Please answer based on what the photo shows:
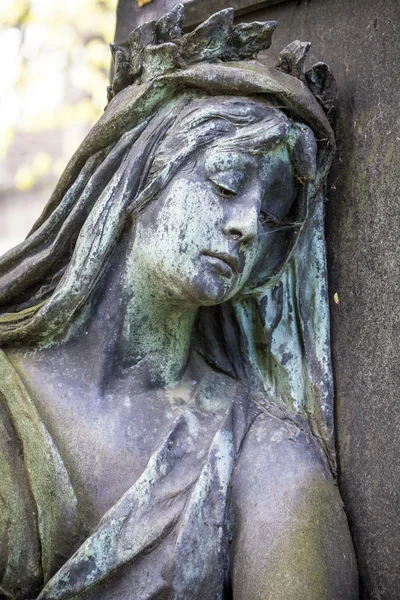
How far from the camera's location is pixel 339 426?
7.78 feet

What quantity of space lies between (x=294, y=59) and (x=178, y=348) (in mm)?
837

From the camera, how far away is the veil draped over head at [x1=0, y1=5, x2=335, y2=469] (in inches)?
90.4

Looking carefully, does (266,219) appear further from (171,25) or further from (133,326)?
(171,25)

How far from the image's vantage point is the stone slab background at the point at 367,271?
7.25 ft

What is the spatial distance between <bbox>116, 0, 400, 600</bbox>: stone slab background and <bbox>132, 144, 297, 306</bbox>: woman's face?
0.26 meters

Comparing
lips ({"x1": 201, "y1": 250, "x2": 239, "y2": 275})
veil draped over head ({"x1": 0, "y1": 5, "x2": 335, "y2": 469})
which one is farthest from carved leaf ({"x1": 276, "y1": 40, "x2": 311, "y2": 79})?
lips ({"x1": 201, "y1": 250, "x2": 239, "y2": 275})

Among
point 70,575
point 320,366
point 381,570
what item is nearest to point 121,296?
point 320,366

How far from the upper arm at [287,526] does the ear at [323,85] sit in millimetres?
905

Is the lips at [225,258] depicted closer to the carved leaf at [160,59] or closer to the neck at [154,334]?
the neck at [154,334]

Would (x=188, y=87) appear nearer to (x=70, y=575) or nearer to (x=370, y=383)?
(x=370, y=383)

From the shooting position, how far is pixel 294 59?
7.72 ft

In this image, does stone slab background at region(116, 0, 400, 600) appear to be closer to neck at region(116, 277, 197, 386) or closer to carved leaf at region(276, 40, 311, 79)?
carved leaf at region(276, 40, 311, 79)

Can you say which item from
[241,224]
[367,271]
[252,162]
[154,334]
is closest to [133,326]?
[154,334]

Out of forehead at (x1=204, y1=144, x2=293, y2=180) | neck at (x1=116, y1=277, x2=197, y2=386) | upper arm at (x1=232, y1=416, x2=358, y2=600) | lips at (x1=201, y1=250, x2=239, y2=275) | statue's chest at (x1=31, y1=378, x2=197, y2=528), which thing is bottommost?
upper arm at (x1=232, y1=416, x2=358, y2=600)
